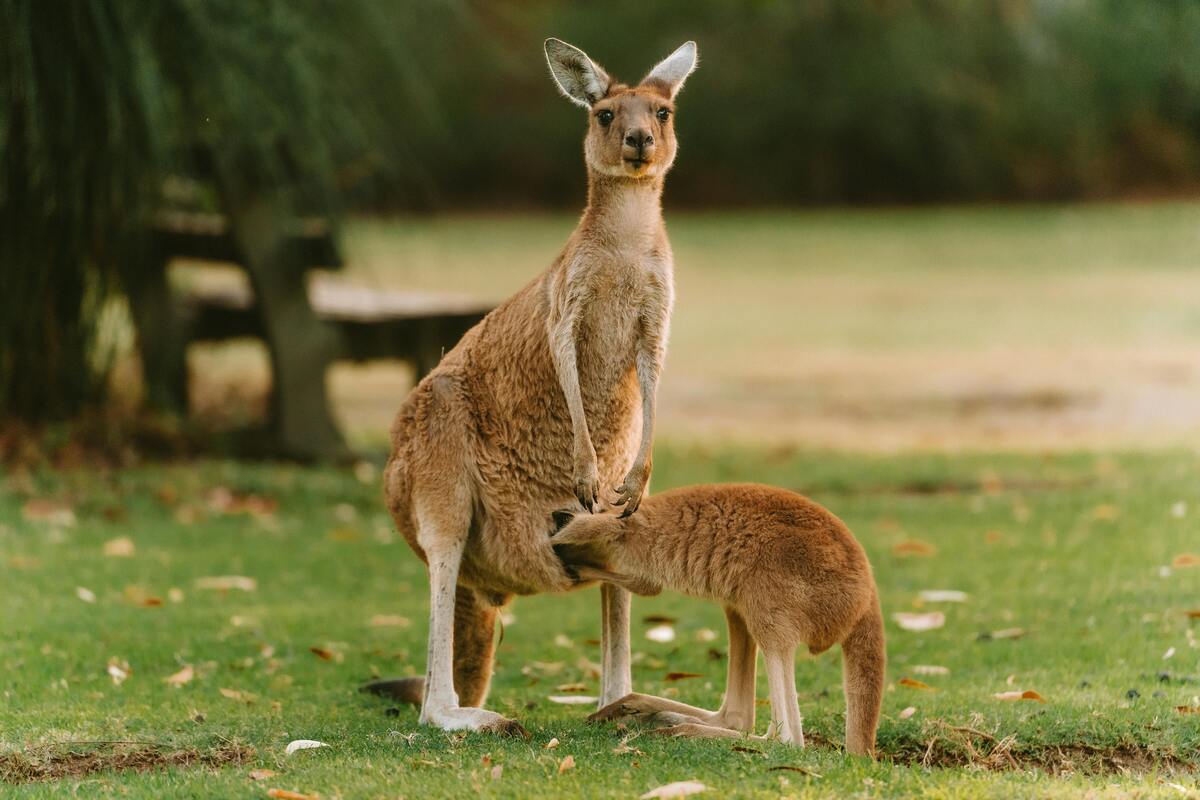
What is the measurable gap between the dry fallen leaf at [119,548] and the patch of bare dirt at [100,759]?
2.87 m

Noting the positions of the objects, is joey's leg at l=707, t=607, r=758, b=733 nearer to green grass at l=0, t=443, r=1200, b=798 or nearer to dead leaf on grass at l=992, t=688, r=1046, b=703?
green grass at l=0, t=443, r=1200, b=798

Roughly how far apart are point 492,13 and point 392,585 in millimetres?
12338

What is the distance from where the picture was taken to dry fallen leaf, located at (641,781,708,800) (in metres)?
3.45

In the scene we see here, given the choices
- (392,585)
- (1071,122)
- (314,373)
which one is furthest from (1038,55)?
(392,585)

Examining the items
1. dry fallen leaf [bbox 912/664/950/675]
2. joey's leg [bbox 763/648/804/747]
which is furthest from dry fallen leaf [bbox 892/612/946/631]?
joey's leg [bbox 763/648/804/747]

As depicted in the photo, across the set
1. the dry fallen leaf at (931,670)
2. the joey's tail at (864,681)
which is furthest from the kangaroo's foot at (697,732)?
the dry fallen leaf at (931,670)

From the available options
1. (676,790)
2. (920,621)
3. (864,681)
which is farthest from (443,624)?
(920,621)

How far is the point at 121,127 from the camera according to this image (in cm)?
751

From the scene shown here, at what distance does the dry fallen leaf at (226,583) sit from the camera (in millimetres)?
6395

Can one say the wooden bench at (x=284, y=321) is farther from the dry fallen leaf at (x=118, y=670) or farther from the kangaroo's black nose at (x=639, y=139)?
the kangaroo's black nose at (x=639, y=139)

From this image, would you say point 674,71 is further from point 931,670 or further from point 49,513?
point 49,513

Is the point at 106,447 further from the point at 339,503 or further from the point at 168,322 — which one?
the point at 339,503

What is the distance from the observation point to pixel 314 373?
884 cm

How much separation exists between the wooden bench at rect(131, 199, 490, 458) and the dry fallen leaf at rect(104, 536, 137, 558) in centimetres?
191
